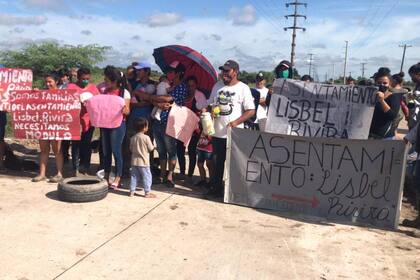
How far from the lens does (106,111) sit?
249 inches

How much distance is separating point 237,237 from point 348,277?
4.46 ft

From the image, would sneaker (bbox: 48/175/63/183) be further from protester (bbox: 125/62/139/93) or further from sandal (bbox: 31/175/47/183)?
protester (bbox: 125/62/139/93)

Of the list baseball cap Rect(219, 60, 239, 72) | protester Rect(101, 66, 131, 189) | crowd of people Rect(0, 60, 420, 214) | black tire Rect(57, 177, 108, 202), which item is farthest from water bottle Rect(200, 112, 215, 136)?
black tire Rect(57, 177, 108, 202)

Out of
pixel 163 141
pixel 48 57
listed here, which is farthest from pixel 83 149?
pixel 48 57

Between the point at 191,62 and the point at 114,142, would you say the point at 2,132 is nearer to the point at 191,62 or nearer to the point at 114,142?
the point at 114,142

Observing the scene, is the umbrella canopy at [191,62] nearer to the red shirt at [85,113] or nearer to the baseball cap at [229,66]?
the baseball cap at [229,66]

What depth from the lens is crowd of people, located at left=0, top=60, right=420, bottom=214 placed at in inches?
239

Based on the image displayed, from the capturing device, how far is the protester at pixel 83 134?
6887 mm

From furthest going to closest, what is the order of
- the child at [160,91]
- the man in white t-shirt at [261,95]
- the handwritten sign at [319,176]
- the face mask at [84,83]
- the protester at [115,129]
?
the man in white t-shirt at [261,95] < the face mask at [84,83] < the child at [160,91] < the protester at [115,129] < the handwritten sign at [319,176]

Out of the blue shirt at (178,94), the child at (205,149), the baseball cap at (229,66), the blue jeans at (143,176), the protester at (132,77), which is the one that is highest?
the baseball cap at (229,66)

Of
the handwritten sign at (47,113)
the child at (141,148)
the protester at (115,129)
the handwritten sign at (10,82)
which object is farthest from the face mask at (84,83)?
the child at (141,148)

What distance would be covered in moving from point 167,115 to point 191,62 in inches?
49.6

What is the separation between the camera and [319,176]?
5816 millimetres

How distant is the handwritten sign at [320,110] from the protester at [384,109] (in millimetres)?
185
